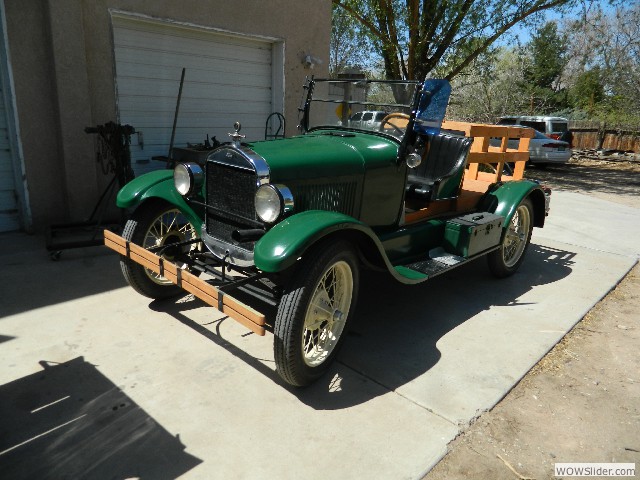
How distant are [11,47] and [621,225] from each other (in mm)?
8849

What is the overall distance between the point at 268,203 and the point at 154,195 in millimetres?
1144

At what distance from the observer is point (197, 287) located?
112 inches

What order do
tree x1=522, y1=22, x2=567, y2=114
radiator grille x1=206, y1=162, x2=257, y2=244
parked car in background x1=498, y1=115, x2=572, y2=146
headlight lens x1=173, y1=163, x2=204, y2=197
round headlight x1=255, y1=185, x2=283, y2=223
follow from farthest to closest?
1. tree x1=522, y1=22, x2=567, y2=114
2. parked car in background x1=498, y1=115, x2=572, y2=146
3. headlight lens x1=173, y1=163, x2=204, y2=197
4. radiator grille x1=206, y1=162, x2=257, y2=244
5. round headlight x1=255, y1=185, x2=283, y2=223

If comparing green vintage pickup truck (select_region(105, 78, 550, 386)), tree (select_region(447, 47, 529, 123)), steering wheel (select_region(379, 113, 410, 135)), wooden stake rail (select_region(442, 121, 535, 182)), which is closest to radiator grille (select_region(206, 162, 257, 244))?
green vintage pickup truck (select_region(105, 78, 550, 386))

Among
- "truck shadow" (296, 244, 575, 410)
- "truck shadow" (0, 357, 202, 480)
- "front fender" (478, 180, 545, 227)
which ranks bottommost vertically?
"truck shadow" (296, 244, 575, 410)

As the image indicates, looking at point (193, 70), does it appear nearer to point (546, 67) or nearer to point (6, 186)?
point (6, 186)

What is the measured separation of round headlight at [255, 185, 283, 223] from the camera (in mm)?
2949

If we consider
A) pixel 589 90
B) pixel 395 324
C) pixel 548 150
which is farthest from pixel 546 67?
pixel 395 324

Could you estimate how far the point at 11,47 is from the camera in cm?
509

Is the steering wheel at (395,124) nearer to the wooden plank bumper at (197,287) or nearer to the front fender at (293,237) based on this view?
the front fender at (293,237)

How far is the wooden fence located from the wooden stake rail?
18.4 meters

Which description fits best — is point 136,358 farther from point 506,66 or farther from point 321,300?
point 506,66

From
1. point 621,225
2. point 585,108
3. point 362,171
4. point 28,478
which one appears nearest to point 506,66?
point 585,108

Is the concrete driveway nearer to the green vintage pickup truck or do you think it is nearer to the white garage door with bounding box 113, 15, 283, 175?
the green vintage pickup truck
